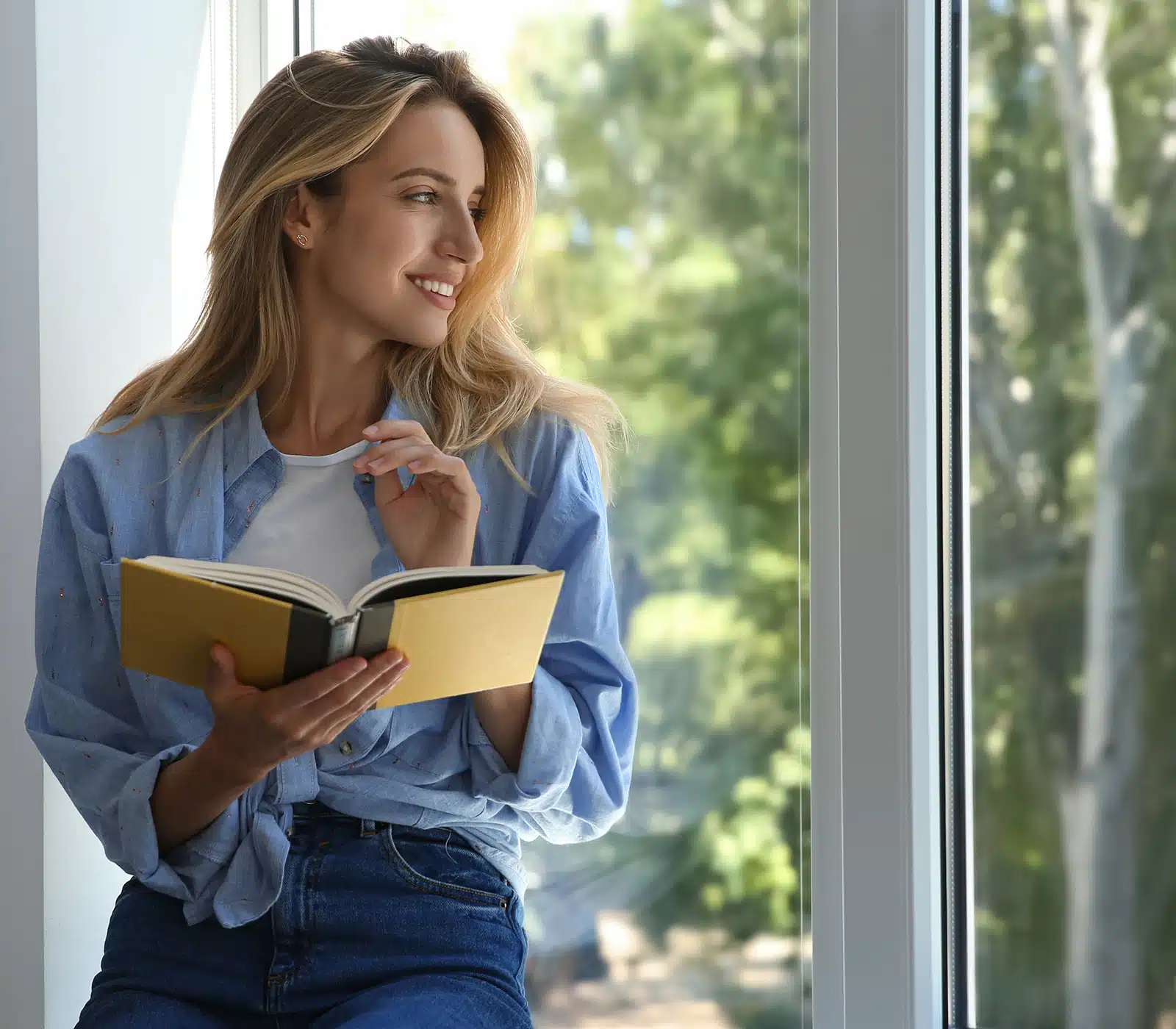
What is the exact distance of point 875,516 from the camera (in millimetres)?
1348

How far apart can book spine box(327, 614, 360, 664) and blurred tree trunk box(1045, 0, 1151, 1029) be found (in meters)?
0.77

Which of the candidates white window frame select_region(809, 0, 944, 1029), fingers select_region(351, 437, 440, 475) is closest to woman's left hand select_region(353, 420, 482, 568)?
fingers select_region(351, 437, 440, 475)

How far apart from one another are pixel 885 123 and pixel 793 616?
1.81 ft

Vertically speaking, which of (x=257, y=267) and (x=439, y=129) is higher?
(x=439, y=129)

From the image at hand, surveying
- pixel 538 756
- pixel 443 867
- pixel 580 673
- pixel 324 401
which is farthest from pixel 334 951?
pixel 324 401

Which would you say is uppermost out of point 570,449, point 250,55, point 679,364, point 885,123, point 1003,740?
point 250,55

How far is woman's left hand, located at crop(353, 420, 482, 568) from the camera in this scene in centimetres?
123

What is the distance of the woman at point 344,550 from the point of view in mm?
1196

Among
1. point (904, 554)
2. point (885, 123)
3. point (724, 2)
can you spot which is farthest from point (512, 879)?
point (724, 2)

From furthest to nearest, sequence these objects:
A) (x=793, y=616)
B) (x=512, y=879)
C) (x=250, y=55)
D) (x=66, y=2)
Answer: (x=250, y=55) < (x=66, y=2) < (x=793, y=616) < (x=512, y=879)

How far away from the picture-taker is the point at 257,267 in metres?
1.44

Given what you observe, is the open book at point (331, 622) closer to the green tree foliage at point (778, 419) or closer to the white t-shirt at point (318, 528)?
the white t-shirt at point (318, 528)

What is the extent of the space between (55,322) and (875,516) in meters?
1.03

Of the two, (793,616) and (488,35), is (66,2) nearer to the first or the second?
(488,35)
